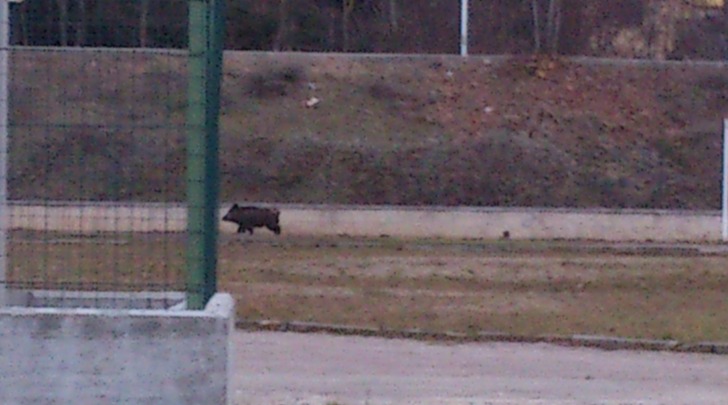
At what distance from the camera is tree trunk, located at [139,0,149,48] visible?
8.45 meters

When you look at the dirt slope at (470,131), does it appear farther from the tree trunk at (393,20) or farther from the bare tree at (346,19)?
the bare tree at (346,19)

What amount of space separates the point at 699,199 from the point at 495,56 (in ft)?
26.4

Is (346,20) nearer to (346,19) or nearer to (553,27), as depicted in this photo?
(346,19)

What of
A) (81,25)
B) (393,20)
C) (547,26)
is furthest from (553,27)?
(81,25)

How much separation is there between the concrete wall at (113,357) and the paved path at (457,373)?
2.03 metres

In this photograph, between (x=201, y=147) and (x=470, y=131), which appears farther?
(x=470, y=131)

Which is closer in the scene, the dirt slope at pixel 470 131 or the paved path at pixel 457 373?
the paved path at pixel 457 373

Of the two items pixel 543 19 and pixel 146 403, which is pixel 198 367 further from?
pixel 543 19

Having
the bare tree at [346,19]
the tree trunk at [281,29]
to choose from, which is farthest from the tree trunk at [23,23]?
the bare tree at [346,19]

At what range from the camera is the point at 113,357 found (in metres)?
7.88

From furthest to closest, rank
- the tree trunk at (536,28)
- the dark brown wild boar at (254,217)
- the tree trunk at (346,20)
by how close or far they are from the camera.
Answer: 1. the tree trunk at (346,20)
2. the tree trunk at (536,28)
3. the dark brown wild boar at (254,217)

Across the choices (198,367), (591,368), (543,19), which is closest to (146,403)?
(198,367)

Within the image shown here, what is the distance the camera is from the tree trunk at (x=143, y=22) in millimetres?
8447

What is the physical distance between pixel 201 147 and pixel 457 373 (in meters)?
4.58
